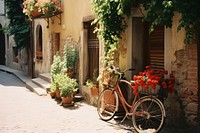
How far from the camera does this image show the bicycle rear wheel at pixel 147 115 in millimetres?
6246

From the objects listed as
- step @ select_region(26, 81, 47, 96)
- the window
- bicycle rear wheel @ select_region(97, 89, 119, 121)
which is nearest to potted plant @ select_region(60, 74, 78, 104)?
the window

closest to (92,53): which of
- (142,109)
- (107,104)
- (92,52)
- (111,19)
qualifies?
(92,52)

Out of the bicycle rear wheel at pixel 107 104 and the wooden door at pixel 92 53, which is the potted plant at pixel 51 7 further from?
the bicycle rear wheel at pixel 107 104

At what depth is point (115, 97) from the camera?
7.53 meters

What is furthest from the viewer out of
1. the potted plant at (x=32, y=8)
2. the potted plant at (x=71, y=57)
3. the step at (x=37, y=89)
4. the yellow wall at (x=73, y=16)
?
the potted plant at (x=32, y=8)

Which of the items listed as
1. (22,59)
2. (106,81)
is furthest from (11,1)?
(106,81)

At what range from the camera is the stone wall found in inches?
236

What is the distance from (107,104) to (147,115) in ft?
5.36

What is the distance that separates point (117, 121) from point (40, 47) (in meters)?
10.8

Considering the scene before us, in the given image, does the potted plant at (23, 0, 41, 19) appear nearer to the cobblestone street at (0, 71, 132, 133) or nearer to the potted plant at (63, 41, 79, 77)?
the potted plant at (63, 41, 79, 77)

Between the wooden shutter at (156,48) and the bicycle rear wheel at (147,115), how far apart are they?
1087 mm

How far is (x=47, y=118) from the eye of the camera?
8.20 metres

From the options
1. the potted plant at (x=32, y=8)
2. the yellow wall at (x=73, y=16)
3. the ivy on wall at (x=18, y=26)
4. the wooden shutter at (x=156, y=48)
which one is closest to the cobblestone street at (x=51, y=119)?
the wooden shutter at (x=156, y=48)

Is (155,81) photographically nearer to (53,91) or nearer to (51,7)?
(53,91)
